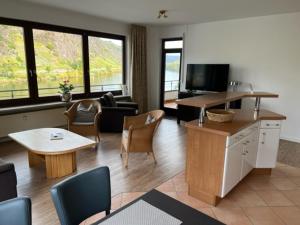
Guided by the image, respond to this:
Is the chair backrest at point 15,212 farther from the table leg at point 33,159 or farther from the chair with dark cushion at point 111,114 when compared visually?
the chair with dark cushion at point 111,114

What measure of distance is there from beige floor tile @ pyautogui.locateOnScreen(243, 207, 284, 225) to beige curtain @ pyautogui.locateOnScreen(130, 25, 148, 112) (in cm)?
470

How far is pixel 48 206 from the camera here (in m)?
2.40

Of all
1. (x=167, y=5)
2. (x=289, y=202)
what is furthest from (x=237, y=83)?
(x=289, y=202)

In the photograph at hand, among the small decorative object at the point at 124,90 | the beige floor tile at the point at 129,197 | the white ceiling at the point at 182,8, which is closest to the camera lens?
the beige floor tile at the point at 129,197

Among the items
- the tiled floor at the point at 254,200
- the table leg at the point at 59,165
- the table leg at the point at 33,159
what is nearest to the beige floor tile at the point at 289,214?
the tiled floor at the point at 254,200

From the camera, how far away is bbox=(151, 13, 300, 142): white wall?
180 inches

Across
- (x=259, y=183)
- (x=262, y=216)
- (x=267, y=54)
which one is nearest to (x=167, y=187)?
(x=262, y=216)

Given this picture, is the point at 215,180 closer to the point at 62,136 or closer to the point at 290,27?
the point at 62,136

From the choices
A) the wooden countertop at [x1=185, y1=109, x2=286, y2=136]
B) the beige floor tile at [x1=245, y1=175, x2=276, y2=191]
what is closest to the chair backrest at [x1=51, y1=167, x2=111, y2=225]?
the wooden countertop at [x1=185, y1=109, x2=286, y2=136]

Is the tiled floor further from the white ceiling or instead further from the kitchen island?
the white ceiling

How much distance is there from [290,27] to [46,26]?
5.10 m

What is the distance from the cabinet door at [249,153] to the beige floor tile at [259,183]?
0.69 feet

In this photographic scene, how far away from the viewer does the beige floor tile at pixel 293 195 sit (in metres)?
2.59

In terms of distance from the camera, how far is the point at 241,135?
8.05 feet
